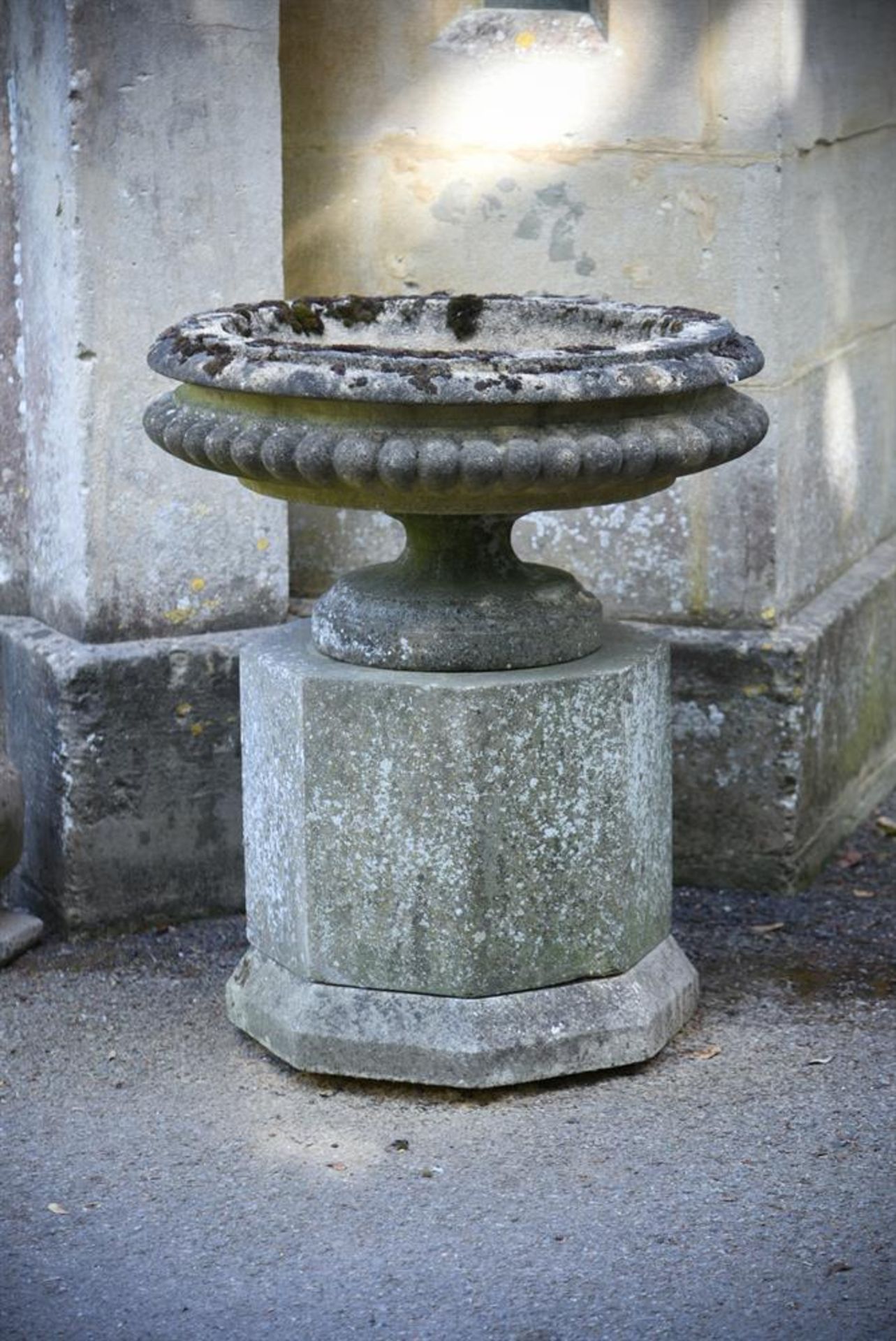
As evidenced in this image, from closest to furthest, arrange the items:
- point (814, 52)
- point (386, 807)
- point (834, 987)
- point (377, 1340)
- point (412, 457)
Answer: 1. point (377, 1340)
2. point (412, 457)
3. point (386, 807)
4. point (834, 987)
5. point (814, 52)

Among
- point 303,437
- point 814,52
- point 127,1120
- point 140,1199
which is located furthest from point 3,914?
point 814,52

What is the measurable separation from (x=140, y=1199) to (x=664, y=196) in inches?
94.5

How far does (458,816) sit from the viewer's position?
3492mm

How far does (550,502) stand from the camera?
11.0 feet

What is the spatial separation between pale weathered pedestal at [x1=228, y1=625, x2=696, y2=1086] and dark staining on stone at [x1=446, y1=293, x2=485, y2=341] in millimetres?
688

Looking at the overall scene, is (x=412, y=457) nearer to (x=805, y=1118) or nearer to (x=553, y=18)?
(x=805, y=1118)

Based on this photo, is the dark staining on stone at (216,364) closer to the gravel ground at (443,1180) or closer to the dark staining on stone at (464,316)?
the dark staining on stone at (464,316)

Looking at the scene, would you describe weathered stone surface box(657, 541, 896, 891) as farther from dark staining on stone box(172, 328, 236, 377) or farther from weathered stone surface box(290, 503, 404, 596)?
dark staining on stone box(172, 328, 236, 377)

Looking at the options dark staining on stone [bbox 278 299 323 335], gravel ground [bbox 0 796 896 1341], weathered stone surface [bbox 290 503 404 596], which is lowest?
gravel ground [bbox 0 796 896 1341]

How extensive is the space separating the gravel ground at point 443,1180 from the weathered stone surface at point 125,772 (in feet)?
0.81

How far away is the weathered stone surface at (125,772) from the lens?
4297mm

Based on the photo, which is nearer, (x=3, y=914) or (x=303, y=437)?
(x=303, y=437)

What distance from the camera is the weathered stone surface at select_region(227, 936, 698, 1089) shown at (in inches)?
141

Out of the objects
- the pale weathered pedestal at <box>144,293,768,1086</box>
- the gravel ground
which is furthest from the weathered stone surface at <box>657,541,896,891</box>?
the pale weathered pedestal at <box>144,293,768,1086</box>
